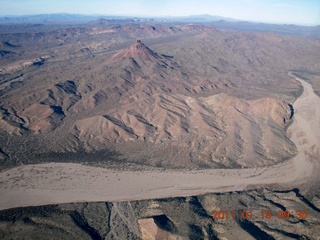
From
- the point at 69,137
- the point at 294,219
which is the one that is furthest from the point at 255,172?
the point at 69,137

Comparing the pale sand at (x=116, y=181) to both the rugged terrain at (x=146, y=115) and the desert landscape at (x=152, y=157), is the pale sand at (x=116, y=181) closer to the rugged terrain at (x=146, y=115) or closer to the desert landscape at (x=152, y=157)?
the desert landscape at (x=152, y=157)

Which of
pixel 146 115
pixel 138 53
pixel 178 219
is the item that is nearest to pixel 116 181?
pixel 178 219

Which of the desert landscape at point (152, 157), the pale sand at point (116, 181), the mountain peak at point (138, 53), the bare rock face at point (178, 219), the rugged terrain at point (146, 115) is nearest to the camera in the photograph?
the bare rock face at point (178, 219)

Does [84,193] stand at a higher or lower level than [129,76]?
lower

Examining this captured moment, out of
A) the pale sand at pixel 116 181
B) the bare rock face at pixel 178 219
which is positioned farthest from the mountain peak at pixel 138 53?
the bare rock face at pixel 178 219

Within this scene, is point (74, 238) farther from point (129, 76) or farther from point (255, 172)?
point (129, 76)
